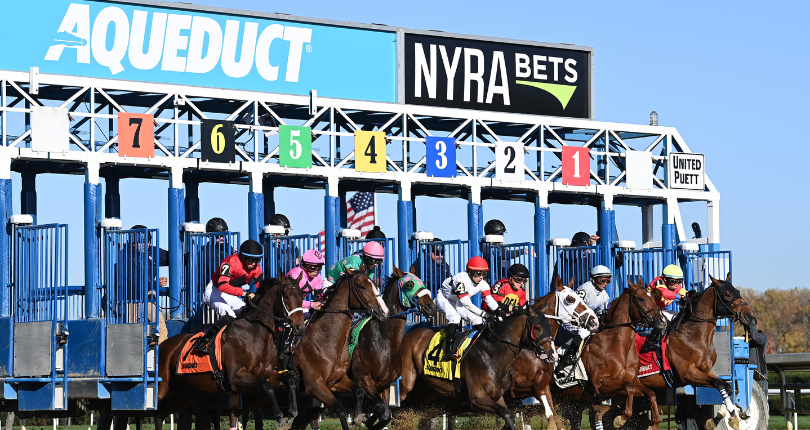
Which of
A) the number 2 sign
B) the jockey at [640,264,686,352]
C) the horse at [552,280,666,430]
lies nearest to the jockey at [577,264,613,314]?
the jockey at [640,264,686,352]

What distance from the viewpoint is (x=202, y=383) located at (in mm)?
12055

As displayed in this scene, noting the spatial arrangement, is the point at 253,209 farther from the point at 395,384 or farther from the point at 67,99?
the point at 395,384

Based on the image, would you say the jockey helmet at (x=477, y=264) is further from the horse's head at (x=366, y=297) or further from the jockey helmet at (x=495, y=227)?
the jockey helmet at (x=495, y=227)

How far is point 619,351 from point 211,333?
4.57 metres

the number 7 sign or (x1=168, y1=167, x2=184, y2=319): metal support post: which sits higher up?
the number 7 sign

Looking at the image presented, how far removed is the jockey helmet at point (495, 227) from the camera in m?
16.7

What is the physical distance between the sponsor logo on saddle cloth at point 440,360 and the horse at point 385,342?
62 cm

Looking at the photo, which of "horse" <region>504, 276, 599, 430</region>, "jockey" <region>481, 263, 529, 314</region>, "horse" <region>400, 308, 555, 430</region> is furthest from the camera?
"jockey" <region>481, 263, 529, 314</region>

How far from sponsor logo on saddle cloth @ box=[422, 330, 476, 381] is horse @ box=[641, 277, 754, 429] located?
2.40m

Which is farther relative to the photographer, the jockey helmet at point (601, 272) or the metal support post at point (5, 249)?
the jockey helmet at point (601, 272)

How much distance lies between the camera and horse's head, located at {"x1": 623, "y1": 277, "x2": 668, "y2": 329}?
13320 millimetres

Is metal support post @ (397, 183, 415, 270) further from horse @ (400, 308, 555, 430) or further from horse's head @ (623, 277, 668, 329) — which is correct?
horse @ (400, 308, 555, 430)

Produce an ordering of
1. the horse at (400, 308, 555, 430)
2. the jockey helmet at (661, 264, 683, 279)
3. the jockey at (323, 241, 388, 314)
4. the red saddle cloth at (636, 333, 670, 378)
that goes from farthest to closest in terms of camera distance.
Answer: the jockey helmet at (661, 264, 683, 279)
the red saddle cloth at (636, 333, 670, 378)
the jockey at (323, 241, 388, 314)
the horse at (400, 308, 555, 430)

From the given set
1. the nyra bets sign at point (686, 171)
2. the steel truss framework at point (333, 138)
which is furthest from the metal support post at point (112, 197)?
the nyra bets sign at point (686, 171)
